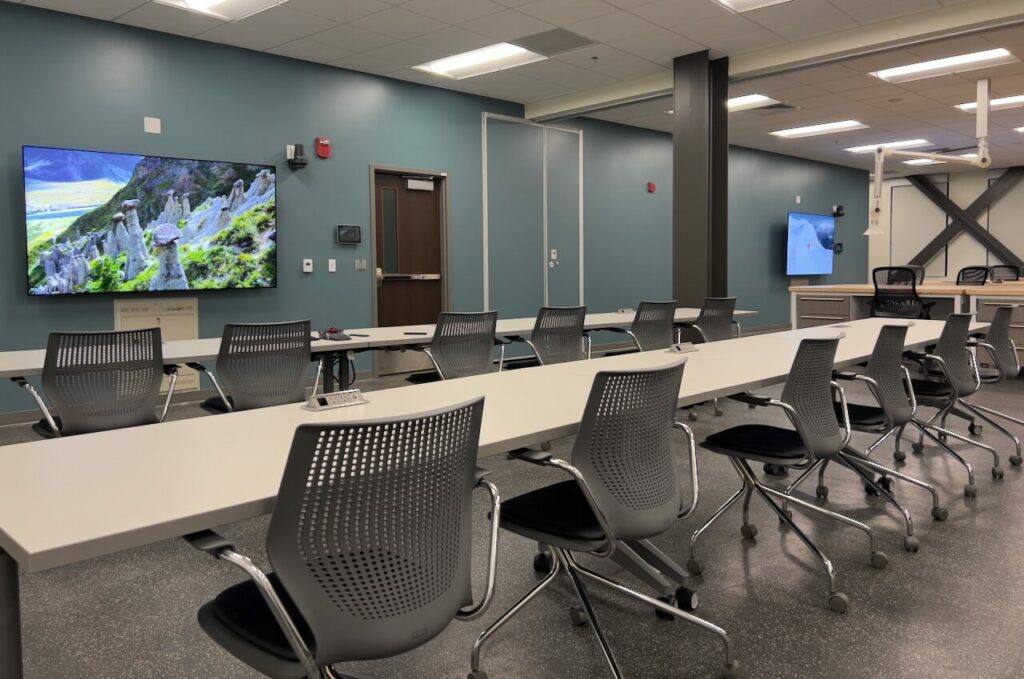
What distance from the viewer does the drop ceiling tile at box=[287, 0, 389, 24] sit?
18.0ft

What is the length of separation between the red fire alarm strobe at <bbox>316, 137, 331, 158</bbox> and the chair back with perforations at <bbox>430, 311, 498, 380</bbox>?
11.1ft

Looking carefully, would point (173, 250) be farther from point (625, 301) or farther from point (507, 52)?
point (625, 301)

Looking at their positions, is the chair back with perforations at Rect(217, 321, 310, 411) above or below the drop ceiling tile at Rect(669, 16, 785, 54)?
below

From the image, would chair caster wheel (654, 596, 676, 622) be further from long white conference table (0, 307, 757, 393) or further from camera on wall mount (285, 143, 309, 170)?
camera on wall mount (285, 143, 309, 170)

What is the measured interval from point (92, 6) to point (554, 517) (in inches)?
212

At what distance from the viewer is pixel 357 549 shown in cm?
143

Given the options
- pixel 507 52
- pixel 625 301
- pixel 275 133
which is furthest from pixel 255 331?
pixel 625 301

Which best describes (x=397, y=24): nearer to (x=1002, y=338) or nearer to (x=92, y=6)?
(x=92, y=6)

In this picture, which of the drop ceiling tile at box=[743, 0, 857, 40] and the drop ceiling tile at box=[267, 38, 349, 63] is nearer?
the drop ceiling tile at box=[743, 0, 857, 40]

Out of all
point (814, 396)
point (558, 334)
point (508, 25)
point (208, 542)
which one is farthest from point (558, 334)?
point (208, 542)

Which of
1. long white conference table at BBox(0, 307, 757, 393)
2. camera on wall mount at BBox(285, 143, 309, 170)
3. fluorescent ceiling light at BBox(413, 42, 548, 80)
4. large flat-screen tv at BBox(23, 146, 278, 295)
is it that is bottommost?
long white conference table at BBox(0, 307, 757, 393)

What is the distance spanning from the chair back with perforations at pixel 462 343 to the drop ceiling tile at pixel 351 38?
3021 millimetres

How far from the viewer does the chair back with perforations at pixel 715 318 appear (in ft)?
19.2

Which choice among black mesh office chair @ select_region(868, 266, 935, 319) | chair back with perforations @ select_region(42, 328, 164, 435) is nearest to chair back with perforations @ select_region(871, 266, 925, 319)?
black mesh office chair @ select_region(868, 266, 935, 319)
